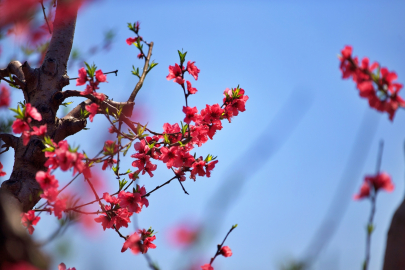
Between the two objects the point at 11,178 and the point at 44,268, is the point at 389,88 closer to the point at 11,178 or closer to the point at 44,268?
the point at 44,268

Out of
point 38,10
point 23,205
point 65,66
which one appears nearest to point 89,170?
point 23,205

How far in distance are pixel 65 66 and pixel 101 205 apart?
1.63 m

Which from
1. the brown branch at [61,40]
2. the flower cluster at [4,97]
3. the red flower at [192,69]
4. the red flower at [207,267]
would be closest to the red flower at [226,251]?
the red flower at [207,267]

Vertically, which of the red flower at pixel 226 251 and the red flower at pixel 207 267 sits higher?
the red flower at pixel 226 251

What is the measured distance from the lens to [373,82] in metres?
1.73

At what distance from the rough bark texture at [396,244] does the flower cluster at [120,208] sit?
6.44 ft

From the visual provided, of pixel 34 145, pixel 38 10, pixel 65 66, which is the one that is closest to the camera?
pixel 34 145

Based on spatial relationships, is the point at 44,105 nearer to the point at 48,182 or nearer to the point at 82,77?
the point at 82,77

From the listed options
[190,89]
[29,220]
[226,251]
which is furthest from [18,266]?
[190,89]

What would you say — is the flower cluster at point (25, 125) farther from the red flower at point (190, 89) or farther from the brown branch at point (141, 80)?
the red flower at point (190, 89)

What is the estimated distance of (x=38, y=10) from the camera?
15.6 ft

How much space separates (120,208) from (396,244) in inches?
85.8

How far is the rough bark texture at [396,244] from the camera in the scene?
47.0 inches

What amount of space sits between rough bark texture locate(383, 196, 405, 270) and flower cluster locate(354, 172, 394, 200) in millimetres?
103
